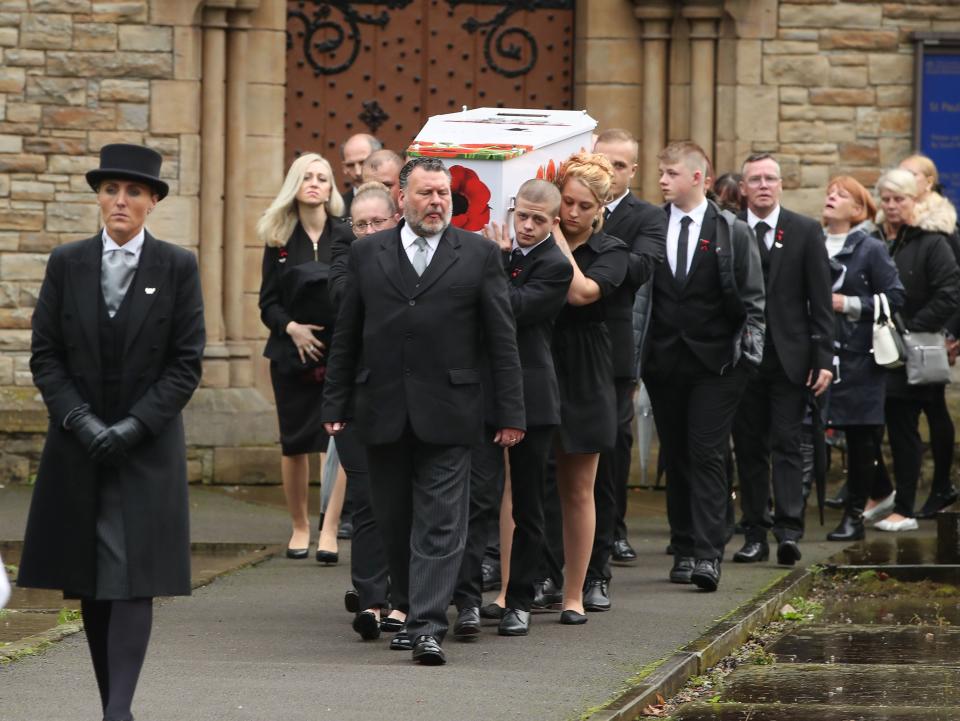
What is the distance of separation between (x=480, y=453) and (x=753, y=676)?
1.32m

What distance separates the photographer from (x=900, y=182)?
11344mm

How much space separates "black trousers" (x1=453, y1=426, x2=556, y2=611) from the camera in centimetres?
753

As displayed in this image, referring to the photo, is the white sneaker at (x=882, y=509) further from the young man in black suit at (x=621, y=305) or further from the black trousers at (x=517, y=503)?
the black trousers at (x=517, y=503)

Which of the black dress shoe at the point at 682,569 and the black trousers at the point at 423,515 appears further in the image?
the black dress shoe at the point at 682,569

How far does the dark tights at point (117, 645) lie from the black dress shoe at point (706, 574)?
347 centimetres

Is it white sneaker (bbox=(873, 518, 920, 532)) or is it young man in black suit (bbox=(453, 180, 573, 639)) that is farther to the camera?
white sneaker (bbox=(873, 518, 920, 532))

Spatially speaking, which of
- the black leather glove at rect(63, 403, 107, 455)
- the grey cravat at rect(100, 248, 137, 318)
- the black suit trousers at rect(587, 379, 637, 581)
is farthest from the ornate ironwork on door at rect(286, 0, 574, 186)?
the black leather glove at rect(63, 403, 107, 455)

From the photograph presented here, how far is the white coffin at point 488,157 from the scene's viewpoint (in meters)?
7.66

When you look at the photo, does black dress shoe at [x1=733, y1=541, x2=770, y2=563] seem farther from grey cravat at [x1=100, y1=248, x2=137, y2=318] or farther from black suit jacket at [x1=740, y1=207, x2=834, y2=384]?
grey cravat at [x1=100, y1=248, x2=137, y2=318]

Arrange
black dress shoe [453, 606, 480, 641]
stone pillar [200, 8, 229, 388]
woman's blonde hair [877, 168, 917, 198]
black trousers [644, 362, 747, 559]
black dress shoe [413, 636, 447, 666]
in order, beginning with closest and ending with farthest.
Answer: black dress shoe [413, 636, 447, 666]
black dress shoe [453, 606, 480, 641]
black trousers [644, 362, 747, 559]
woman's blonde hair [877, 168, 917, 198]
stone pillar [200, 8, 229, 388]

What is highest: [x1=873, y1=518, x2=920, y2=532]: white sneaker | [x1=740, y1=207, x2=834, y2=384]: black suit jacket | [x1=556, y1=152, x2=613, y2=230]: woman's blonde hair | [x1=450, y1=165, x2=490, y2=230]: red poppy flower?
[x1=556, y1=152, x2=613, y2=230]: woman's blonde hair

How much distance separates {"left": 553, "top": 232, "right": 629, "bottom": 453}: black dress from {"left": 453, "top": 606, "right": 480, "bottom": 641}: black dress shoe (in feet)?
2.67

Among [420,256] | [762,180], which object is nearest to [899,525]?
[762,180]

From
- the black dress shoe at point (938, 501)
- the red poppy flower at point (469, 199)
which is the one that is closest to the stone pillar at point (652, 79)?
the black dress shoe at point (938, 501)
